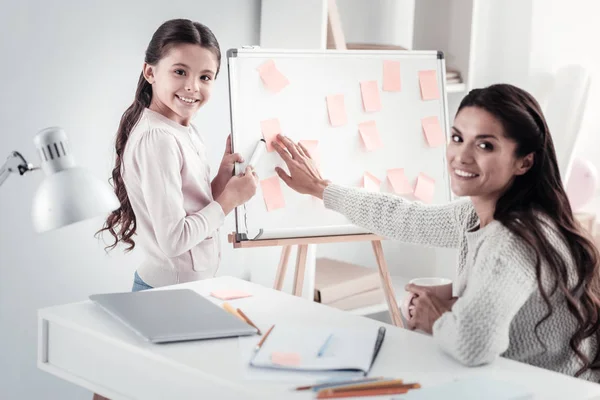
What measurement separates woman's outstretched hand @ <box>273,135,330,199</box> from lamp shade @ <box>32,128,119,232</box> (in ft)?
3.35

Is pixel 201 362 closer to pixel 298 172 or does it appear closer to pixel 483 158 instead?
pixel 483 158

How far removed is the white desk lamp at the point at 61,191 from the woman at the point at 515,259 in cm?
69

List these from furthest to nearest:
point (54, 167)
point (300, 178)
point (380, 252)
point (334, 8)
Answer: point (334, 8), point (380, 252), point (300, 178), point (54, 167)

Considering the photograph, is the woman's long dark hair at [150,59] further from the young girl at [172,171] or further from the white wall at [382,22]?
the white wall at [382,22]

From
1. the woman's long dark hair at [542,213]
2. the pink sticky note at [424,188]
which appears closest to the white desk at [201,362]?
the woman's long dark hair at [542,213]

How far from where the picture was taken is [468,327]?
56.9 inches

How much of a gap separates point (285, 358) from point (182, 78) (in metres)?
0.93

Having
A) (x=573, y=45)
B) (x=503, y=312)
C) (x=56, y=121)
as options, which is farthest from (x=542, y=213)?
(x=573, y=45)

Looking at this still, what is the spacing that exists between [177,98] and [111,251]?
0.81 metres

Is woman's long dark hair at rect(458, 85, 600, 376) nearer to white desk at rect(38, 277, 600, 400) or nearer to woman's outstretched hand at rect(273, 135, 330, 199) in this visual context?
white desk at rect(38, 277, 600, 400)

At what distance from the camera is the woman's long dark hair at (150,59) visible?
2080 millimetres

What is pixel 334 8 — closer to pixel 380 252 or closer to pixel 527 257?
pixel 380 252

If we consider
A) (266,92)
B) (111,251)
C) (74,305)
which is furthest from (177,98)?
(111,251)

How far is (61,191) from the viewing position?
1.29m
